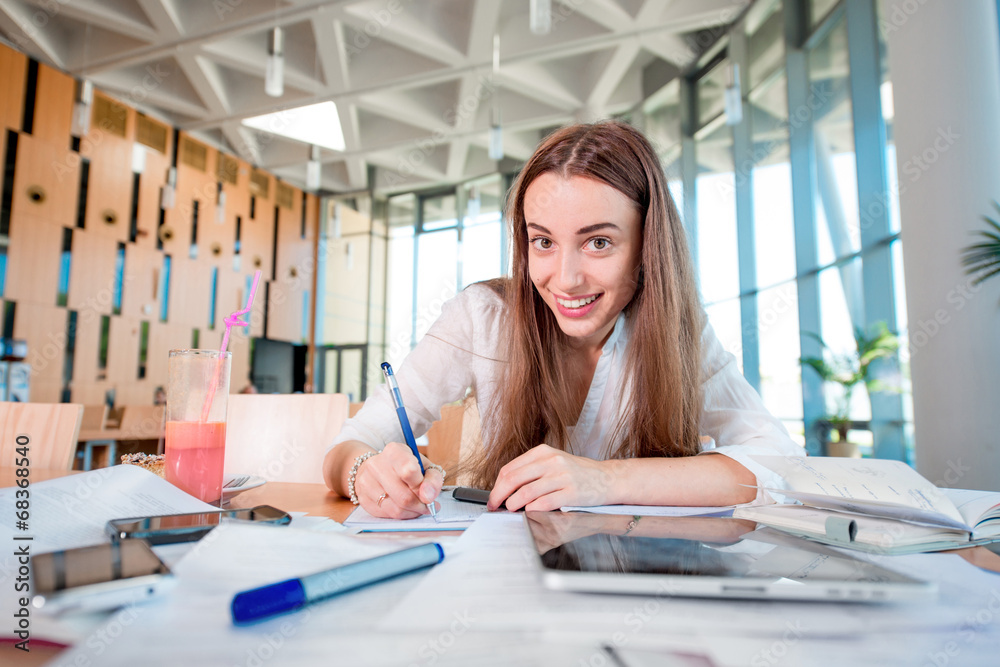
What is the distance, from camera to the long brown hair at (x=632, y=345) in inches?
49.1

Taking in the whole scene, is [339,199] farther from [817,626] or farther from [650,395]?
[817,626]

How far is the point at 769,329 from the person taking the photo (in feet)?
20.1

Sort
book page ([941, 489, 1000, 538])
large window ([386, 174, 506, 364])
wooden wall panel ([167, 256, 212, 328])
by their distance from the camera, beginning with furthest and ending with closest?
large window ([386, 174, 506, 364]), wooden wall panel ([167, 256, 212, 328]), book page ([941, 489, 1000, 538])

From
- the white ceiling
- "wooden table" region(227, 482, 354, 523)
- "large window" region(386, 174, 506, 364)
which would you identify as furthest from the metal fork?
"large window" region(386, 174, 506, 364)

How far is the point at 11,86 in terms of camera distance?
6727mm

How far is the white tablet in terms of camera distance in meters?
0.39

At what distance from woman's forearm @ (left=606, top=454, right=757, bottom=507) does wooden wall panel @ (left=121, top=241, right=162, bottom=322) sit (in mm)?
8618

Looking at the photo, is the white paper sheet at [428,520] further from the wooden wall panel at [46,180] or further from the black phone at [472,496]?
the wooden wall panel at [46,180]

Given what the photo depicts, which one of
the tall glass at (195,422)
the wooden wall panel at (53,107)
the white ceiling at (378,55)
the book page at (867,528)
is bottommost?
the book page at (867,528)

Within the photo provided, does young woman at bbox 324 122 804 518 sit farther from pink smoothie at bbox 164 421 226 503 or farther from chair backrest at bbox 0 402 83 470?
chair backrest at bbox 0 402 83 470

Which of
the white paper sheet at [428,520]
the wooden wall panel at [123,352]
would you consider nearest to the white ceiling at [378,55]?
the wooden wall panel at [123,352]

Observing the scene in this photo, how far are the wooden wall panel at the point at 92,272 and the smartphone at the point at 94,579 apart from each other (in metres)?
8.29

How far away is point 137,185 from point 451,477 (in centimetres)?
848

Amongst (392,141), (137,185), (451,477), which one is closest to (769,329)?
(451,477)
